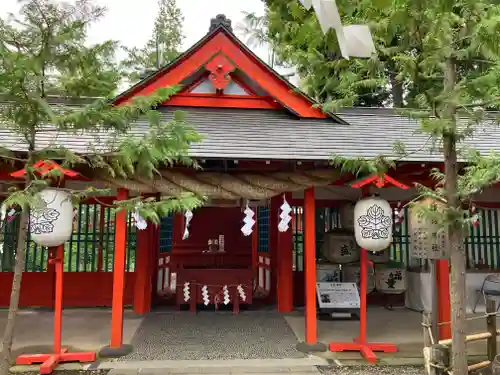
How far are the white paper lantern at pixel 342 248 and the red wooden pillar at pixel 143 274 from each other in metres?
3.67

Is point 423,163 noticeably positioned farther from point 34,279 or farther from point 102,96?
point 34,279

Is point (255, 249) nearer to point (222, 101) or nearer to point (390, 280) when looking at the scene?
point (390, 280)

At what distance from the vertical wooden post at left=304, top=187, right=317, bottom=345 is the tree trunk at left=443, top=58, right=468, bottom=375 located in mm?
2581

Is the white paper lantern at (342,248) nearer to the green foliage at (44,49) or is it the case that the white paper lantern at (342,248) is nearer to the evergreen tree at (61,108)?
the evergreen tree at (61,108)

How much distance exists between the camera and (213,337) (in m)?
6.32

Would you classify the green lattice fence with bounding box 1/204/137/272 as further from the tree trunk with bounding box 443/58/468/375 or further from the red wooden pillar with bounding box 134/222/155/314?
the tree trunk with bounding box 443/58/468/375

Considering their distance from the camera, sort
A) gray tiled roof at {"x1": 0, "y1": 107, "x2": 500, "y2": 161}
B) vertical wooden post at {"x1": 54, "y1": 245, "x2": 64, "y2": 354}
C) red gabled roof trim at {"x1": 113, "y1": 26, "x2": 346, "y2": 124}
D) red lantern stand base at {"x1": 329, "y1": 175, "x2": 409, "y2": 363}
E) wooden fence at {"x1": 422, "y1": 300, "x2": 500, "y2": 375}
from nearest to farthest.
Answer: wooden fence at {"x1": 422, "y1": 300, "x2": 500, "y2": 375} → vertical wooden post at {"x1": 54, "y1": 245, "x2": 64, "y2": 354} → red lantern stand base at {"x1": 329, "y1": 175, "x2": 409, "y2": 363} → gray tiled roof at {"x1": 0, "y1": 107, "x2": 500, "y2": 161} → red gabled roof trim at {"x1": 113, "y1": 26, "x2": 346, "y2": 124}

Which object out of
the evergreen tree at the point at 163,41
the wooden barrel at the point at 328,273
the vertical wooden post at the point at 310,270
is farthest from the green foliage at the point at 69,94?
the evergreen tree at the point at 163,41

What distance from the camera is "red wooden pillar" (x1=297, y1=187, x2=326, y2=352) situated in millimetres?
5809

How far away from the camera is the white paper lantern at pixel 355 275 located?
332 inches

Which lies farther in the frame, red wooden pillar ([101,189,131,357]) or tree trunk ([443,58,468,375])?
red wooden pillar ([101,189,131,357])

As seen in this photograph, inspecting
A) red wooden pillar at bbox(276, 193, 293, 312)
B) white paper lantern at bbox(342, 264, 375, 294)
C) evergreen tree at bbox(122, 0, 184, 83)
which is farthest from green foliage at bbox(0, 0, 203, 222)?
evergreen tree at bbox(122, 0, 184, 83)

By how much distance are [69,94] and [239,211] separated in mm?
5384

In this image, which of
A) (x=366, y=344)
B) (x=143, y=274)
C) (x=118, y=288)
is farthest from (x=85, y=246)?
(x=366, y=344)
